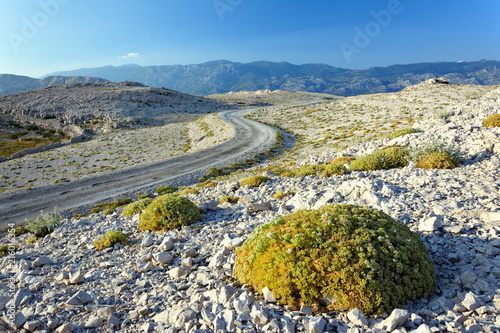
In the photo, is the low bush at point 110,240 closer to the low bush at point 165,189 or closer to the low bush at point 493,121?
the low bush at point 165,189

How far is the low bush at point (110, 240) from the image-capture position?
409 inches

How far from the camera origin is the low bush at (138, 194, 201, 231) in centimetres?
1136

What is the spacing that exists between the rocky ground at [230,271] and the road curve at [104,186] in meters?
12.8

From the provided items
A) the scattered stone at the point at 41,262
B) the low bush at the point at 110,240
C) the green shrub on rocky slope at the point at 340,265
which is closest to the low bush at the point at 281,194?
the green shrub on rocky slope at the point at 340,265

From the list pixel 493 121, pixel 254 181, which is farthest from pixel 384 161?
pixel 254 181

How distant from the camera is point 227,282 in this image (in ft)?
21.5

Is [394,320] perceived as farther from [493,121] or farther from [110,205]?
[110,205]

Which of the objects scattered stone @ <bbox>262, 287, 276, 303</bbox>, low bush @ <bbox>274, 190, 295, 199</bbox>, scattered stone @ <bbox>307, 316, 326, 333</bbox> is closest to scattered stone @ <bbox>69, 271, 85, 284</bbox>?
scattered stone @ <bbox>262, 287, 276, 303</bbox>

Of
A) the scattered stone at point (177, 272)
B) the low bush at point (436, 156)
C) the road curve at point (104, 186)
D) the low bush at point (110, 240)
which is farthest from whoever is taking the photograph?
the road curve at point (104, 186)

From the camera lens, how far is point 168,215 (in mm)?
11562

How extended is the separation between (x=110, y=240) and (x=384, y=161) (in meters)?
15.6

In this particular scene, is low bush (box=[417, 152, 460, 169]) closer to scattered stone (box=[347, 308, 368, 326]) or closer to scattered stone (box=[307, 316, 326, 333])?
scattered stone (box=[347, 308, 368, 326])

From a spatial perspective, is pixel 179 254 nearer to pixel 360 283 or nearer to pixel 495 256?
pixel 360 283

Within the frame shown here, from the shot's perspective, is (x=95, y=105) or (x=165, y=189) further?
(x=95, y=105)
